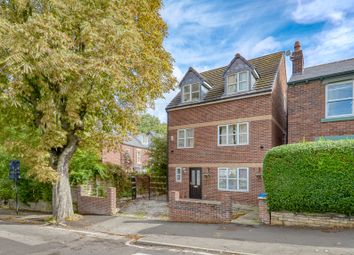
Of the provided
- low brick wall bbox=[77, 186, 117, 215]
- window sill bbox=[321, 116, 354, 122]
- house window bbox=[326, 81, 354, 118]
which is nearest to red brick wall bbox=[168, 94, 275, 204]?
window sill bbox=[321, 116, 354, 122]

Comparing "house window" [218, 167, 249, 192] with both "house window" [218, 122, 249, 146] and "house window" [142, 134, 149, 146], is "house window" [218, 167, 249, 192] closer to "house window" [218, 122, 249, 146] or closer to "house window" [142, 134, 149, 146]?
"house window" [218, 122, 249, 146]

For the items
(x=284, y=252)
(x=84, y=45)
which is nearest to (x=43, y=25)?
(x=84, y=45)

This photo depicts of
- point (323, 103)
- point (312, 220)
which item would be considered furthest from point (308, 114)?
point (312, 220)

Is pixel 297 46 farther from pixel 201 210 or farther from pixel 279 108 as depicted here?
pixel 201 210

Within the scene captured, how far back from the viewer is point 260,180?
1565cm

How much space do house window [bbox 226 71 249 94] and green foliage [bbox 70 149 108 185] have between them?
979cm

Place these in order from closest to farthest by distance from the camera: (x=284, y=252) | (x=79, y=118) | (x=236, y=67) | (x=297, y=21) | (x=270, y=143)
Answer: (x=284, y=252), (x=79, y=118), (x=297, y=21), (x=270, y=143), (x=236, y=67)

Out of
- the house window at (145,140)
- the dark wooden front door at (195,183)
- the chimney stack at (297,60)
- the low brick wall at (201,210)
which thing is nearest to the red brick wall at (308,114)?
the chimney stack at (297,60)

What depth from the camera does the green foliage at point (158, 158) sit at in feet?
75.7

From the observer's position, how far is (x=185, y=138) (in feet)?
64.0

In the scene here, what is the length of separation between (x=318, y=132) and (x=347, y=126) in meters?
1.35

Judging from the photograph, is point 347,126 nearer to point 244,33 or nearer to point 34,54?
point 244,33

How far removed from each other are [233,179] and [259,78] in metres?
6.63

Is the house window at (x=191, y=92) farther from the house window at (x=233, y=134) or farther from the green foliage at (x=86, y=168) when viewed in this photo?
the green foliage at (x=86, y=168)
